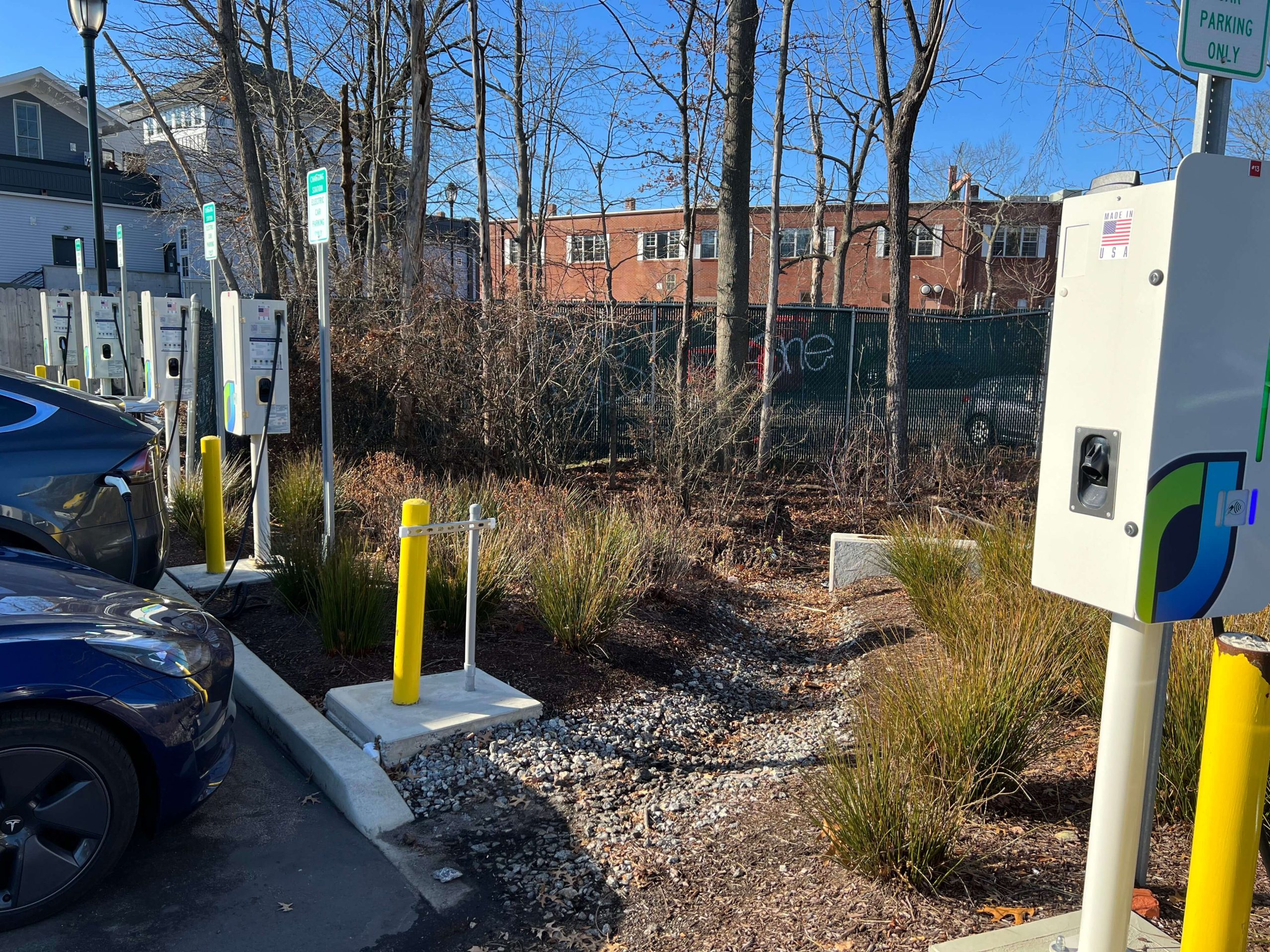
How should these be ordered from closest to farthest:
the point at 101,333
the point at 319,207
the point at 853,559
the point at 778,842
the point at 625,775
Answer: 1. the point at 778,842
2. the point at 625,775
3. the point at 319,207
4. the point at 853,559
5. the point at 101,333

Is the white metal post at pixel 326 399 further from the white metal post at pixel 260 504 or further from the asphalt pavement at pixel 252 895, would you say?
the asphalt pavement at pixel 252 895

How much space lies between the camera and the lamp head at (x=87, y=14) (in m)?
11.4

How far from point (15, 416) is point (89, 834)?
2916 millimetres

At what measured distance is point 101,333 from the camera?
11844 millimetres

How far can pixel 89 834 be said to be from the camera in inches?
130

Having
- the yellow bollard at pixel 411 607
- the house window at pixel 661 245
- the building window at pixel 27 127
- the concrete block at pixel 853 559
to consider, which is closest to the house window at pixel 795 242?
the house window at pixel 661 245

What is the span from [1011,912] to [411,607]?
2864 millimetres

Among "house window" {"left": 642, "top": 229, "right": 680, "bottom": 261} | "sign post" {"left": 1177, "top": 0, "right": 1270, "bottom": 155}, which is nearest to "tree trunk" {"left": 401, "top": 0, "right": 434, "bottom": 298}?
"sign post" {"left": 1177, "top": 0, "right": 1270, "bottom": 155}

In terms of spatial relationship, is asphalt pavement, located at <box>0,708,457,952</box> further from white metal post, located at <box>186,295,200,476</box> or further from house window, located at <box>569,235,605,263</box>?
house window, located at <box>569,235,605,263</box>

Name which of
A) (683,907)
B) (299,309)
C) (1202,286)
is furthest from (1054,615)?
(299,309)

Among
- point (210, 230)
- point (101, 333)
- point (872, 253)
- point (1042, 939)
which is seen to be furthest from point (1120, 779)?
point (872, 253)

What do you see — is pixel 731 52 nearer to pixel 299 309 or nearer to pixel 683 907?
pixel 299 309

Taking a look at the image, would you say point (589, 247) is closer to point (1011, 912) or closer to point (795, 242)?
point (795, 242)

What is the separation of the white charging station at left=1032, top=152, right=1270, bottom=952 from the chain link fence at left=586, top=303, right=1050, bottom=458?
993cm
